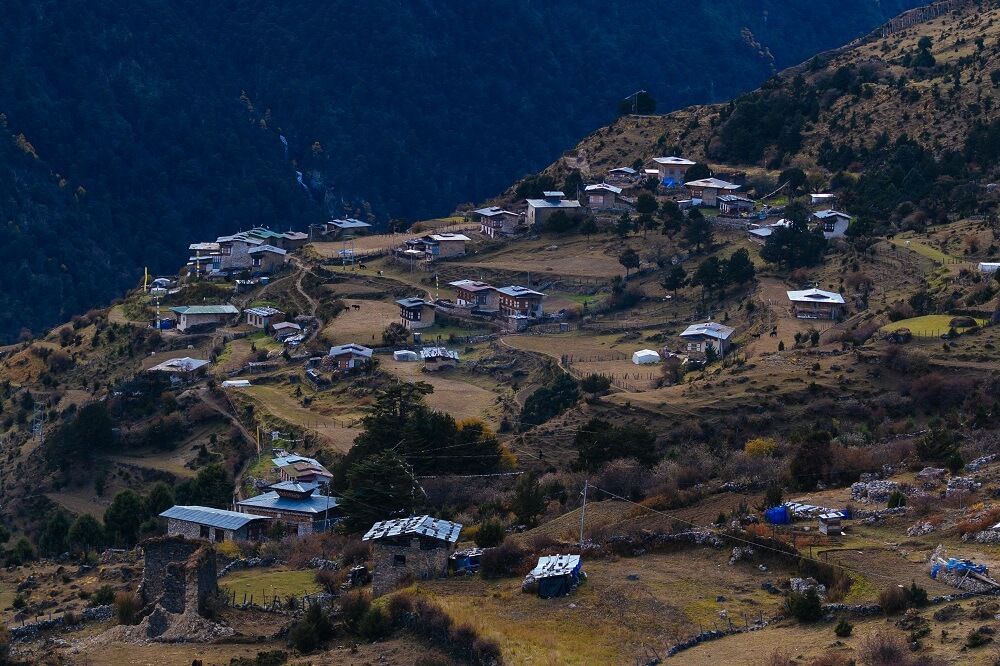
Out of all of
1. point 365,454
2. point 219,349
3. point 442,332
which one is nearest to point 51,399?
point 219,349

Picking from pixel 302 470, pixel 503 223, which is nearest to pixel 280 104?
pixel 503 223

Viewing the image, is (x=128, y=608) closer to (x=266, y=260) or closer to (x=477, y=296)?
(x=477, y=296)

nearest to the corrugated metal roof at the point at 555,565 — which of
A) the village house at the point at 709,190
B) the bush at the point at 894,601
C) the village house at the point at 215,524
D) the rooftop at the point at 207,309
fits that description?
the bush at the point at 894,601

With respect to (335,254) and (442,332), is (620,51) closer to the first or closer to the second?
(335,254)

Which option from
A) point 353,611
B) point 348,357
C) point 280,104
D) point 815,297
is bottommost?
point 353,611

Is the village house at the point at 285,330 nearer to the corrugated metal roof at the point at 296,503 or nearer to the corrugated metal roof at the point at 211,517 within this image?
the corrugated metal roof at the point at 296,503

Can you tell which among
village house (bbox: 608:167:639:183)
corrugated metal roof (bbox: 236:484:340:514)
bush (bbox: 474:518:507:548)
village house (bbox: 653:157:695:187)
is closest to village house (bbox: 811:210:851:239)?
village house (bbox: 653:157:695:187)
